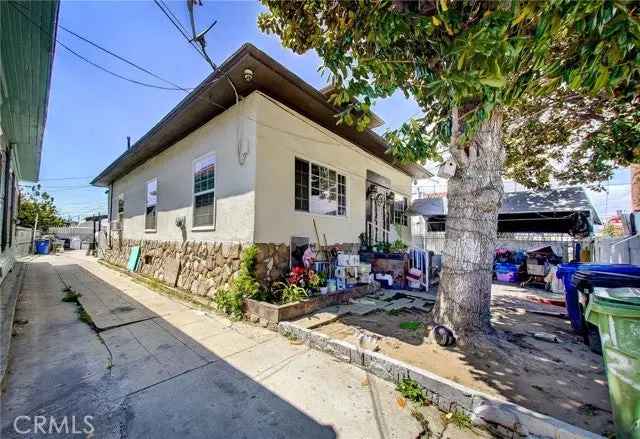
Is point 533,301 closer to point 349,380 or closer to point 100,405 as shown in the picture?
point 349,380

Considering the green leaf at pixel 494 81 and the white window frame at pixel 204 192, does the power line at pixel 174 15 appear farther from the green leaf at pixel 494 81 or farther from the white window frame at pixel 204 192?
the green leaf at pixel 494 81

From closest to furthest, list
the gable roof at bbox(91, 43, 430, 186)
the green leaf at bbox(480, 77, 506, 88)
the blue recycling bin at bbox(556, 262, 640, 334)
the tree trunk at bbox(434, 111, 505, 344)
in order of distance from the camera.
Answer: the green leaf at bbox(480, 77, 506, 88), the tree trunk at bbox(434, 111, 505, 344), the blue recycling bin at bbox(556, 262, 640, 334), the gable roof at bbox(91, 43, 430, 186)

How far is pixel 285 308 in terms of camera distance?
14.4ft

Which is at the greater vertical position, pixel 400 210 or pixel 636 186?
pixel 636 186

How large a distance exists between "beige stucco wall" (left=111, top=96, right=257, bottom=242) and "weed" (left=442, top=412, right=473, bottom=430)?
4.05 m

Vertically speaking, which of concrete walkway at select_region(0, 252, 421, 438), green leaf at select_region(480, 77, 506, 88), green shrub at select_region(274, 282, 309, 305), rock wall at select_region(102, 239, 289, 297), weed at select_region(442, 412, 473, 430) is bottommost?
weed at select_region(442, 412, 473, 430)

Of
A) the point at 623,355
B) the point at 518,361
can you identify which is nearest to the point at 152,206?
the point at 518,361

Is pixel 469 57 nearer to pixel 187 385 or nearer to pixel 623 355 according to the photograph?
pixel 623 355

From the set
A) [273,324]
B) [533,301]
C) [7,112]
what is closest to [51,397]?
[273,324]

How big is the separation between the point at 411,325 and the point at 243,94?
5586mm

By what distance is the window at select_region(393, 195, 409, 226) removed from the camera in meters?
10.6

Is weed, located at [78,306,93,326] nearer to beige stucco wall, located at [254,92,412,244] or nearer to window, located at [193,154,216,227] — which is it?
window, located at [193,154,216,227]

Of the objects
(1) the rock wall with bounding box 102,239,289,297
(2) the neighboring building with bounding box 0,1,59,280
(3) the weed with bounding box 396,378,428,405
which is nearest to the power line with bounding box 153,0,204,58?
(2) the neighboring building with bounding box 0,1,59,280

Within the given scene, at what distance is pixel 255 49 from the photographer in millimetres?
4055
